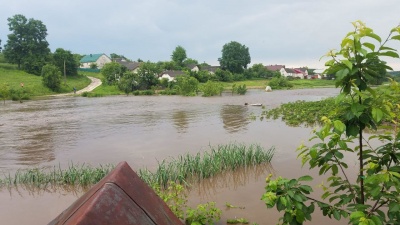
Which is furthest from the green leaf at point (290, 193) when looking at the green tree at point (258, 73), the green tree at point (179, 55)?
the green tree at point (179, 55)

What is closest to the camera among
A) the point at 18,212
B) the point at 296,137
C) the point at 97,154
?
the point at 18,212

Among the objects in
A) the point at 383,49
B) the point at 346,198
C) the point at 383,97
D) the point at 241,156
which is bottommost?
the point at 241,156

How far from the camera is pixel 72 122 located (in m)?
20.9

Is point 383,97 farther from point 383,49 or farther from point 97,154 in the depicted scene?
point 97,154

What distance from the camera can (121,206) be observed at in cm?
216

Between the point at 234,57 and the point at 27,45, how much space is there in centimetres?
5308

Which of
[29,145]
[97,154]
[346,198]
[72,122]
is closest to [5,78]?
[72,122]

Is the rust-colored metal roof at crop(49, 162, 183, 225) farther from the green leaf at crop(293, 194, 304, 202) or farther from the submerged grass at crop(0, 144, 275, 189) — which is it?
the submerged grass at crop(0, 144, 275, 189)

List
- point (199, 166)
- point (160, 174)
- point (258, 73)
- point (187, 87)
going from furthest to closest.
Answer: point (258, 73) → point (187, 87) → point (199, 166) → point (160, 174)

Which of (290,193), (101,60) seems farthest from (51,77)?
(290,193)

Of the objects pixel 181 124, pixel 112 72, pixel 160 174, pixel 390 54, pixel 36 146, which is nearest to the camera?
pixel 390 54

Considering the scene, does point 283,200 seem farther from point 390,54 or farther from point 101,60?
point 101,60

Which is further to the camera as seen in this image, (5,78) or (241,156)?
(5,78)

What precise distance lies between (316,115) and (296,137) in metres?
6.60
